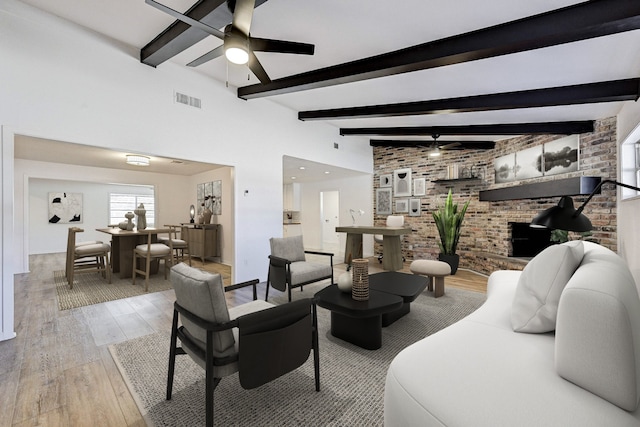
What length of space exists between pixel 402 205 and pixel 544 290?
5539 millimetres

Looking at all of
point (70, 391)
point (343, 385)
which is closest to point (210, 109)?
point (70, 391)

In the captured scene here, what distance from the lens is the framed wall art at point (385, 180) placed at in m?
7.12

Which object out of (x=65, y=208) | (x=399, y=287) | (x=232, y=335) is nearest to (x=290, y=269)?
(x=399, y=287)

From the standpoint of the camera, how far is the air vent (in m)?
3.68

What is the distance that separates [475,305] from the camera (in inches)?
138

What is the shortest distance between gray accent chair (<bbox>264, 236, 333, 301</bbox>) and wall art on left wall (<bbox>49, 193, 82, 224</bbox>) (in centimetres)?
801

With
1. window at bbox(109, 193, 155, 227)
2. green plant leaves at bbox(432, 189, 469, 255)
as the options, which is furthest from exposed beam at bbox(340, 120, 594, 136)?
window at bbox(109, 193, 155, 227)

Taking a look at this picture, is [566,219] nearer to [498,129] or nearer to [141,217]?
[498,129]

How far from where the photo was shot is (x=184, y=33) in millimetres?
2656

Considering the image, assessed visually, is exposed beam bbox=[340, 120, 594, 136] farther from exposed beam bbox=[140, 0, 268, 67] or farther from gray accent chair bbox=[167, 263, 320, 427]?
gray accent chair bbox=[167, 263, 320, 427]

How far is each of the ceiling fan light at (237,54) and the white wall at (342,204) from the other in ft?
16.8

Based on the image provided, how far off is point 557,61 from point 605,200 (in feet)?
7.68

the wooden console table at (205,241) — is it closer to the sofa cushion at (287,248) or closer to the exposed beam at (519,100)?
the sofa cushion at (287,248)

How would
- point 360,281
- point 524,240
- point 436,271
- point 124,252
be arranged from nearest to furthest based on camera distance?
1. point 360,281
2. point 436,271
3. point 124,252
4. point 524,240
